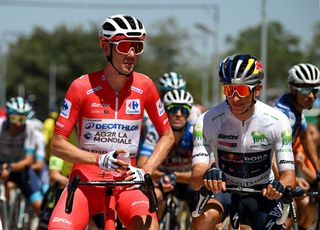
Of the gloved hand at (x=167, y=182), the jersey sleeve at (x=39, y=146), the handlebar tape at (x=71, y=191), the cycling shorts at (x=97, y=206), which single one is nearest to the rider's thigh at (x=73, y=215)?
the cycling shorts at (x=97, y=206)

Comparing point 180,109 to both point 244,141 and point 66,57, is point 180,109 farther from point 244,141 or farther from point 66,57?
point 66,57

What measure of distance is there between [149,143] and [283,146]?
11.3 feet

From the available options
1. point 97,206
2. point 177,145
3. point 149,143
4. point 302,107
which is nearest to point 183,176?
point 177,145

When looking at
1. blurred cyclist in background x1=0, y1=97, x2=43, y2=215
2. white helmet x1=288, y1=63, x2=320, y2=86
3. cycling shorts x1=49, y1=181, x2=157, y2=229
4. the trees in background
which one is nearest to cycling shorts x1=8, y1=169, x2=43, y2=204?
blurred cyclist in background x1=0, y1=97, x2=43, y2=215

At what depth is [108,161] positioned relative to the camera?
20.5ft

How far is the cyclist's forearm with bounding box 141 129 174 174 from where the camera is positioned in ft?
21.8

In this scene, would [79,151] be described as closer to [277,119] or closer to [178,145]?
[277,119]

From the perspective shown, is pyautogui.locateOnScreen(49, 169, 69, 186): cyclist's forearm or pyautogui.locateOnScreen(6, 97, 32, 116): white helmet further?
pyautogui.locateOnScreen(6, 97, 32, 116): white helmet

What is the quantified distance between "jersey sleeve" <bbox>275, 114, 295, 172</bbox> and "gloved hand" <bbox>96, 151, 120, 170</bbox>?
1.39 m

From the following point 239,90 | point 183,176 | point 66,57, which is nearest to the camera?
point 239,90

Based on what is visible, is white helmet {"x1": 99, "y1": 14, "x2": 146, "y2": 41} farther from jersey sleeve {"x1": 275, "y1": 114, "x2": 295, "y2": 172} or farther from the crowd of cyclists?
jersey sleeve {"x1": 275, "y1": 114, "x2": 295, "y2": 172}

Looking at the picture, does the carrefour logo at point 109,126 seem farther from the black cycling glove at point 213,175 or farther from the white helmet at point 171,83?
the white helmet at point 171,83

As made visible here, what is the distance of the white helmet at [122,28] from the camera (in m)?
6.72

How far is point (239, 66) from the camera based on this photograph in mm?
6551
